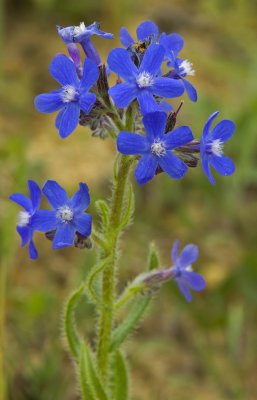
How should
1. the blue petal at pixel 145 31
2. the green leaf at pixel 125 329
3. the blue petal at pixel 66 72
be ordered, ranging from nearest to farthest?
the blue petal at pixel 66 72
the blue petal at pixel 145 31
the green leaf at pixel 125 329

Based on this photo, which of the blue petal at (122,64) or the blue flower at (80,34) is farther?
the blue flower at (80,34)

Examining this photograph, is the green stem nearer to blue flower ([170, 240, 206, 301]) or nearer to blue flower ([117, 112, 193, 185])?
blue flower ([117, 112, 193, 185])

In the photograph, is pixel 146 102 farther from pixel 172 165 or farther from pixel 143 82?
pixel 172 165

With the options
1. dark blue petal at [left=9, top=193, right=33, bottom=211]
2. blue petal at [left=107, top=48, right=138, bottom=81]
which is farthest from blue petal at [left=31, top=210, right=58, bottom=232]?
blue petal at [left=107, top=48, right=138, bottom=81]

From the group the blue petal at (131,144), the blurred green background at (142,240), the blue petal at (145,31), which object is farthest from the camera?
A: the blurred green background at (142,240)

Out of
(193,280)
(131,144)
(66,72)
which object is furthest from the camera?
(193,280)

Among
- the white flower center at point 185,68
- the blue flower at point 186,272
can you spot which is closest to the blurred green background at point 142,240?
the blue flower at point 186,272

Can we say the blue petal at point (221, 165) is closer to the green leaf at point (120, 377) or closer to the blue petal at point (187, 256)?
the blue petal at point (187, 256)

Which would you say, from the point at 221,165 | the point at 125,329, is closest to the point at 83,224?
the point at 221,165
